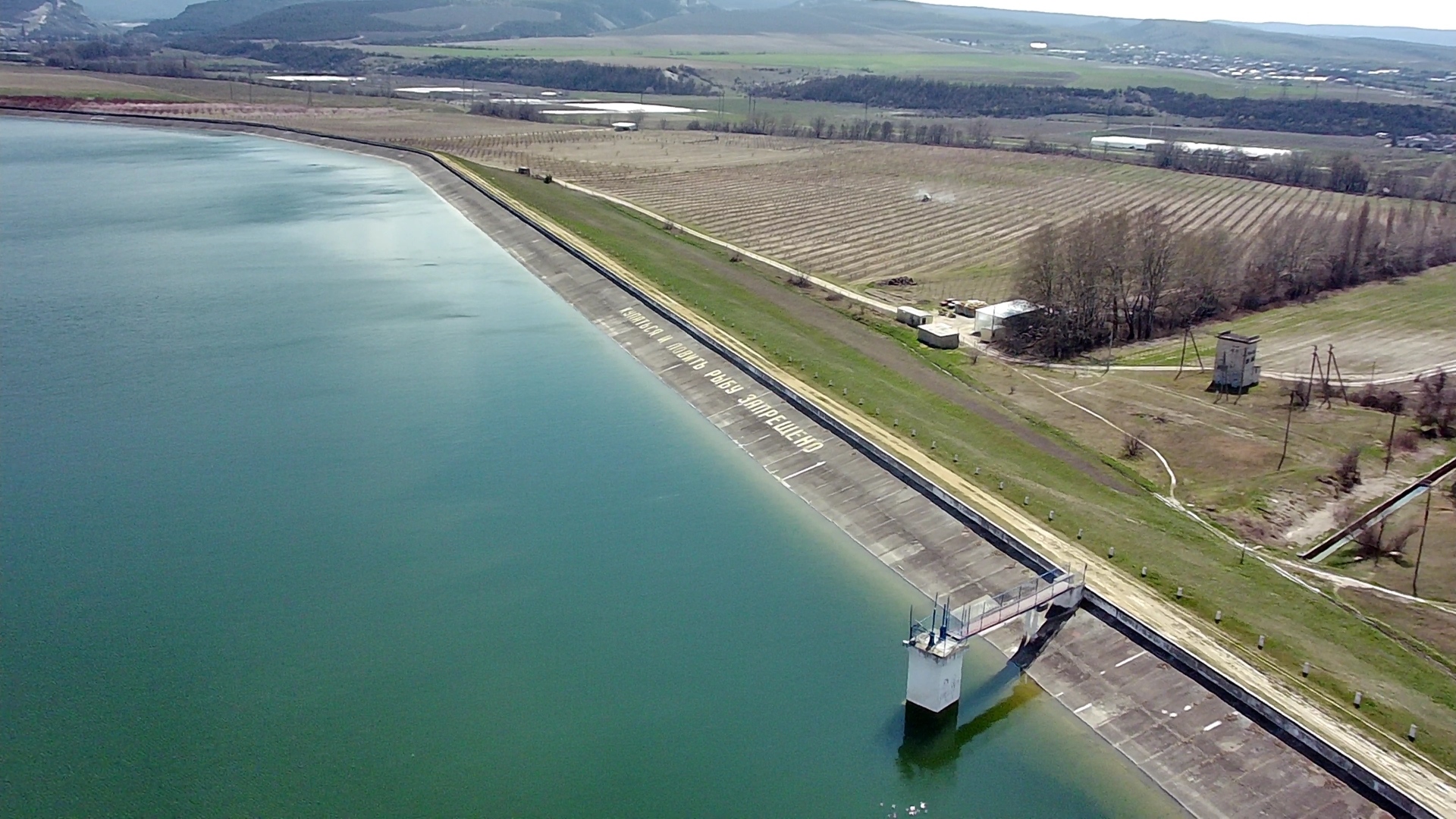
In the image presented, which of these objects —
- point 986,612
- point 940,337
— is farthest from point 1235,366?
point 986,612

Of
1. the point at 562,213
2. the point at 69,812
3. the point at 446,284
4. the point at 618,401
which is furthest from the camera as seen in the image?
the point at 562,213

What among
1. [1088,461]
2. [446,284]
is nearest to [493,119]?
[446,284]

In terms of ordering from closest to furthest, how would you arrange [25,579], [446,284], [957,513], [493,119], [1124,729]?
[1124,729]
[25,579]
[957,513]
[446,284]
[493,119]

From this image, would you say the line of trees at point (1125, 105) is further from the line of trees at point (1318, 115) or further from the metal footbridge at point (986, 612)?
the metal footbridge at point (986, 612)

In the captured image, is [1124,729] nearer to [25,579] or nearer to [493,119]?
[25,579]

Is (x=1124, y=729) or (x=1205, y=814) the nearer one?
(x=1205, y=814)
